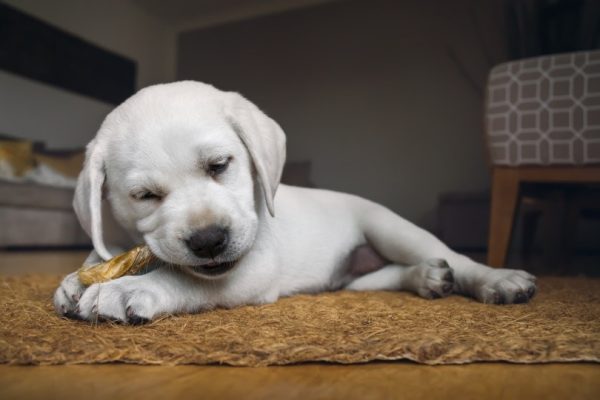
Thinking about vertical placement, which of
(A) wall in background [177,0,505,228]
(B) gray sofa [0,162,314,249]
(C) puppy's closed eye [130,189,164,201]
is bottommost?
(B) gray sofa [0,162,314,249]

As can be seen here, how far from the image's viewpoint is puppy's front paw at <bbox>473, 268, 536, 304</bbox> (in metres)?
1.91

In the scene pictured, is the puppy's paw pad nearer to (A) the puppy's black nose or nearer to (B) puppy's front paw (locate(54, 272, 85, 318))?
(A) the puppy's black nose

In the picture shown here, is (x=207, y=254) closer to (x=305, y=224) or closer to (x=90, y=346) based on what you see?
(x=90, y=346)

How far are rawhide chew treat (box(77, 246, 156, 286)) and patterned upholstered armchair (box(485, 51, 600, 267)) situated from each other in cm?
227

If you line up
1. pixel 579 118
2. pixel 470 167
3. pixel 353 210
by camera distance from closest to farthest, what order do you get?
pixel 353 210 → pixel 579 118 → pixel 470 167

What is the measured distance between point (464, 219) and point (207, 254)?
649 cm

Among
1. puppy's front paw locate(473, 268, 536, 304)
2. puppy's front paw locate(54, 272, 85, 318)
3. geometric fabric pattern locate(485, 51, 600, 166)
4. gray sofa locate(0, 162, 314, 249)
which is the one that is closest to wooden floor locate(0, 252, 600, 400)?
puppy's front paw locate(54, 272, 85, 318)

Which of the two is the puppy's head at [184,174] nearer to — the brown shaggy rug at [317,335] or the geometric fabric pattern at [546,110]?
the brown shaggy rug at [317,335]

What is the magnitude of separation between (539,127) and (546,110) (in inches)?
4.0

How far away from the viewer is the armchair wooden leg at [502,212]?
3.16m

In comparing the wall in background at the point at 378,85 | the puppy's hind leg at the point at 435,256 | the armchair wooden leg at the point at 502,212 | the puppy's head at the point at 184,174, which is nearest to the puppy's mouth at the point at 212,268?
the puppy's head at the point at 184,174

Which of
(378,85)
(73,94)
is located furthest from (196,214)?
(73,94)

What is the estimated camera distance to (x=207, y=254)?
4.99ft

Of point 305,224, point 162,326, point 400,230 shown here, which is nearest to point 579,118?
point 400,230
